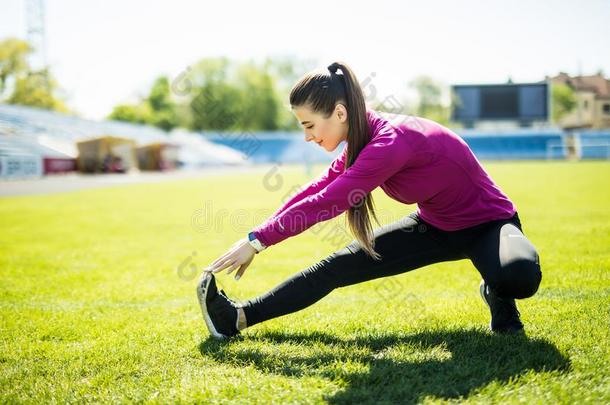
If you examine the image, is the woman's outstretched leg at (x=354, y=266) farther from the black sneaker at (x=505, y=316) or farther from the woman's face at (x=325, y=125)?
the woman's face at (x=325, y=125)

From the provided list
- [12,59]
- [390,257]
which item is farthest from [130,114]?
[390,257]

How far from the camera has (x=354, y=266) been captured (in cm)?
307

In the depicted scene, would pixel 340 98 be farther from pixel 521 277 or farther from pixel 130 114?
pixel 130 114

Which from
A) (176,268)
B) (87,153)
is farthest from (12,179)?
(176,268)

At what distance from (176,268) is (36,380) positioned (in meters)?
3.09

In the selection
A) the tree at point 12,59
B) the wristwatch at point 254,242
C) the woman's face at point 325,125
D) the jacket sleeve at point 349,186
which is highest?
the tree at point 12,59

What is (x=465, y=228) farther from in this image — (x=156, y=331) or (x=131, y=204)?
(x=131, y=204)

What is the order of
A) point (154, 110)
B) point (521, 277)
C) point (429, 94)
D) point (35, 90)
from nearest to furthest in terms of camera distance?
1. point (521, 277)
2. point (35, 90)
3. point (429, 94)
4. point (154, 110)

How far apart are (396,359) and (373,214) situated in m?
0.84

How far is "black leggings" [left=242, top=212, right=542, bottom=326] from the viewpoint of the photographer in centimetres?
283

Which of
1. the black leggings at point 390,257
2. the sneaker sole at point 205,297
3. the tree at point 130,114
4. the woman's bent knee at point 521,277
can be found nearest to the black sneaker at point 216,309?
the sneaker sole at point 205,297

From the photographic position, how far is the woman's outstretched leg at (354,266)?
301cm

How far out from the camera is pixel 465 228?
2.93 m

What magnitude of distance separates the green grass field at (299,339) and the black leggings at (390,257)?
26cm
